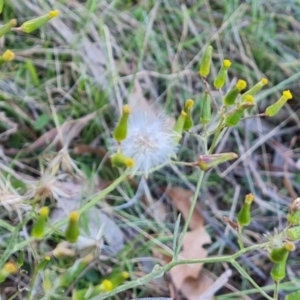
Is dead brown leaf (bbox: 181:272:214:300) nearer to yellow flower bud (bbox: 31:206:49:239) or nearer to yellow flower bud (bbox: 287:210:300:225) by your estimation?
yellow flower bud (bbox: 287:210:300:225)

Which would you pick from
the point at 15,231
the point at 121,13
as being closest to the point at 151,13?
the point at 121,13

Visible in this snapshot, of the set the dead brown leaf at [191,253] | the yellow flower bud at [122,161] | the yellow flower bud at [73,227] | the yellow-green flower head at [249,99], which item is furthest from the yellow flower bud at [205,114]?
the dead brown leaf at [191,253]

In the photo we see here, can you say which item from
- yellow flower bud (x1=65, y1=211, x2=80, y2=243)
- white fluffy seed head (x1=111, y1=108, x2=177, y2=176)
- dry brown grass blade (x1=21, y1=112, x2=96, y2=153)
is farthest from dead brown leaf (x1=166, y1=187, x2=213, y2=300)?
yellow flower bud (x1=65, y1=211, x2=80, y2=243)

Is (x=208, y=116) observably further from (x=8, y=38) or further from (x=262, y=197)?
(x=8, y=38)

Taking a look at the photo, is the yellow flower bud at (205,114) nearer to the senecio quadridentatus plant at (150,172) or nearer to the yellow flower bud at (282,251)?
the senecio quadridentatus plant at (150,172)

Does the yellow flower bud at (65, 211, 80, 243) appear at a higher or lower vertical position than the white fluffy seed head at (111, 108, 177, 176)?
higher

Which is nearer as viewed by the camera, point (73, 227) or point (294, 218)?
point (73, 227)

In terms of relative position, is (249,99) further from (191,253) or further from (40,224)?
(191,253)

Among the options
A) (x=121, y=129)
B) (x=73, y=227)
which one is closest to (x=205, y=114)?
(x=121, y=129)

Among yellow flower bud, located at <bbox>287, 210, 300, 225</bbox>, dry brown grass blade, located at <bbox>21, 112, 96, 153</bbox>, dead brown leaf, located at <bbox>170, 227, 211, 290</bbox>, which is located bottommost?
dead brown leaf, located at <bbox>170, 227, 211, 290</bbox>
